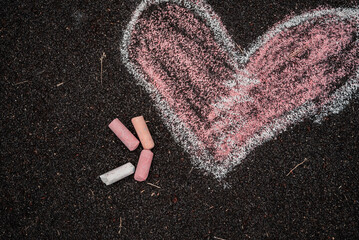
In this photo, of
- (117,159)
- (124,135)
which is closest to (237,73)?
(124,135)

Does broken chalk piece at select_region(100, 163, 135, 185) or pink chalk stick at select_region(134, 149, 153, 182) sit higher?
broken chalk piece at select_region(100, 163, 135, 185)

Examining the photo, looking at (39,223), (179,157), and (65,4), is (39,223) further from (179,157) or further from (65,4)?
(65,4)

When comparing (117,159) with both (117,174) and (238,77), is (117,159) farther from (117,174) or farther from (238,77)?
(238,77)

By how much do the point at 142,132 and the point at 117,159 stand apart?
1.15 ft

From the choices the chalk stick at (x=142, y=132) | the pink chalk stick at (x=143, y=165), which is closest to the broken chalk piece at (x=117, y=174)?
the pink chalk stick at (x=143, y=165)

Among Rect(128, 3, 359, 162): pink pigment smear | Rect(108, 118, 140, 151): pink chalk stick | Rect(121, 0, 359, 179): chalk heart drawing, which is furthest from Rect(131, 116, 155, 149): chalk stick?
Rect(128, 3, 359, 162): pink pigment smear

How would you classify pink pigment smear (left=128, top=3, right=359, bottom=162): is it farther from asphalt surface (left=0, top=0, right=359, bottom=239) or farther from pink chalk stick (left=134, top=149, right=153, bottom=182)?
pink chalk stick (left=134, top=149, right=153, bottom=182)

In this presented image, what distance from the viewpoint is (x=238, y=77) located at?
2160 mm

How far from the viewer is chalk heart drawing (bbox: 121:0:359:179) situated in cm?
214

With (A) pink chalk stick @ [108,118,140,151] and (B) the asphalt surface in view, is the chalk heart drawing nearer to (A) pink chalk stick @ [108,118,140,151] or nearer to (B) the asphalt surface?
(B) the asphalt surface

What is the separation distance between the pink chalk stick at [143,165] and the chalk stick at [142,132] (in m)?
0.06

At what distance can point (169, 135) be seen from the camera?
2.17 m

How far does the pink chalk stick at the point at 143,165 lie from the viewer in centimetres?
206

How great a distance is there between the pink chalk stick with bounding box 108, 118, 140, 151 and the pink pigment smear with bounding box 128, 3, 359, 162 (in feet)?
1.45
